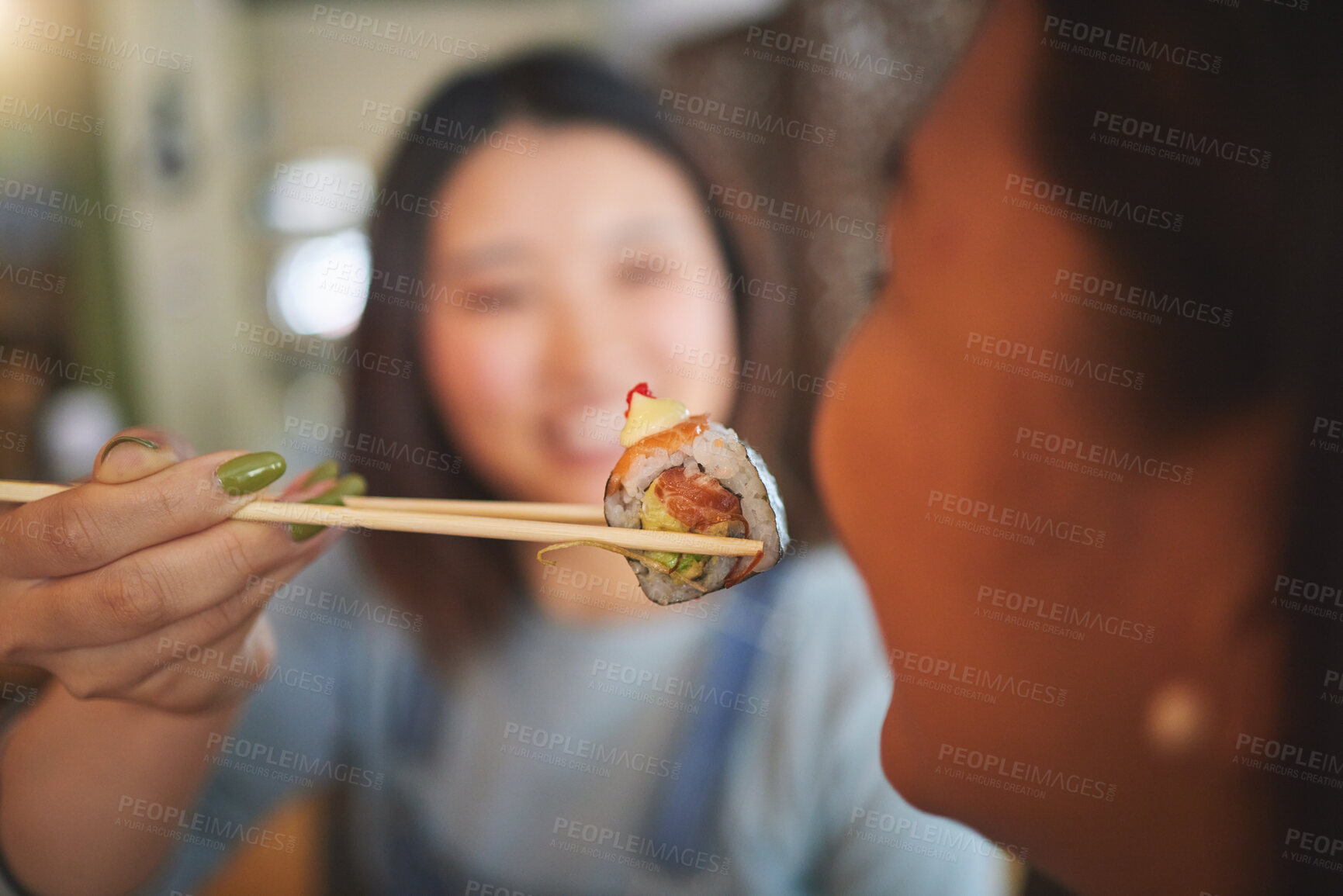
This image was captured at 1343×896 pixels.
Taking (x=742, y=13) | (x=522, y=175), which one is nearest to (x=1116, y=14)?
(x=742, y=13)

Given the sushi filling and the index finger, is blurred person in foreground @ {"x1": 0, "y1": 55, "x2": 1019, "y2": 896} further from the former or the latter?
the sushi filling

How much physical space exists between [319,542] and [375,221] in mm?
1086

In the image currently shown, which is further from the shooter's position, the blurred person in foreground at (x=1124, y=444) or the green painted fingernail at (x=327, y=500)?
the blurred person in foreground at (x=1124, y=444)

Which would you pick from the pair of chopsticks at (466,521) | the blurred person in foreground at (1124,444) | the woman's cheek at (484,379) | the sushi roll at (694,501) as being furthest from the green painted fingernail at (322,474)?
the blurred person in foreground at (1124,444)

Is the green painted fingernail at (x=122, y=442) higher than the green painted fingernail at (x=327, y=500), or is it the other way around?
the green painted fingernail at (x=122, y=442)

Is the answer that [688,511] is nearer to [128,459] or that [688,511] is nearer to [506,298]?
[128,459]

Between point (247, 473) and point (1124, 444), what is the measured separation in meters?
1.42

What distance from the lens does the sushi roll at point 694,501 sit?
2.99 feet

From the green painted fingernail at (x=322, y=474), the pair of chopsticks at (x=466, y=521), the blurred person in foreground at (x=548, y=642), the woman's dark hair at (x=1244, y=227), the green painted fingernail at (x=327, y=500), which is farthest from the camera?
the blurred person in foreground at (x=548, y=642)

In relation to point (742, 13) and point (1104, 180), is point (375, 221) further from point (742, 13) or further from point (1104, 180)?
point (1104, 180)

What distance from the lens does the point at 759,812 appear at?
5.25ft

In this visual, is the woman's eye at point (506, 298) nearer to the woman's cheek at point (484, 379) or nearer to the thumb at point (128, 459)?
the woman's cheek at point (484, 379)

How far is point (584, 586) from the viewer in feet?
6.00

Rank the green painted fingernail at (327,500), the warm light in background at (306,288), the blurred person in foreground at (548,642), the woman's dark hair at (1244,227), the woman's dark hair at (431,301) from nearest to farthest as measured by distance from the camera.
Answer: the green painted fingernail at (327,500), the woman's dark hair at (1244,227), the blurred person in foreground at (548,642), the woman's dark hair at (431,301), the warm light in background at (306,288)
